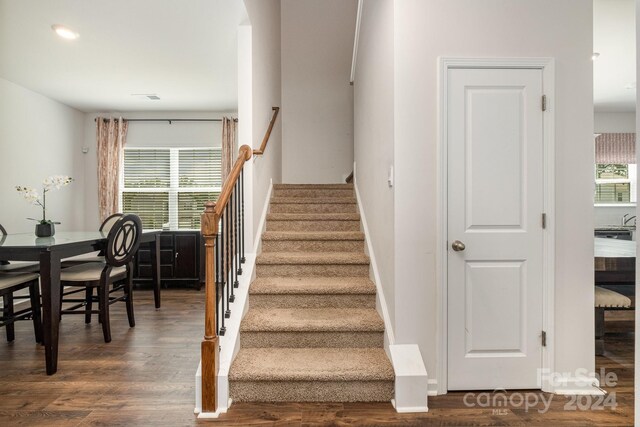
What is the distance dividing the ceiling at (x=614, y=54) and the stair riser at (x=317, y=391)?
150 inches

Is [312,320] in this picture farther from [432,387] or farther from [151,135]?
[151,135]

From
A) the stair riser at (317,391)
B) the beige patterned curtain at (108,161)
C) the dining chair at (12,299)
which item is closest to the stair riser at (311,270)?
the stair riser at (317,391)

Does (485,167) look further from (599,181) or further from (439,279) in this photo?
(599,181)

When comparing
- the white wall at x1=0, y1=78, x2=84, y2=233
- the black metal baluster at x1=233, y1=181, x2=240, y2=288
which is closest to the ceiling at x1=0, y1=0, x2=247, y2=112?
the white wall at x1=0, y1=78, x2=84, y2=233

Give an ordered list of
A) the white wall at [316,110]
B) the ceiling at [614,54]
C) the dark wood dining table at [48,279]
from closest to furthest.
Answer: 1. the dark wood dining table at [48,279]
2. the ceiling at [614,54]
3. the white wall at [316,110]

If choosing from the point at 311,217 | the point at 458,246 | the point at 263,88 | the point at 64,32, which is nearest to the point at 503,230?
the point at 458,246

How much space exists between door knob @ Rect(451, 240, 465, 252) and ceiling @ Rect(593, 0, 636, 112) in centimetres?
282

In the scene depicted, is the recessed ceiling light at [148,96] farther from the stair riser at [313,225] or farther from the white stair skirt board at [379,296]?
the white stair skirt board at [379,296]

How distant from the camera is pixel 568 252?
2135 millimetres

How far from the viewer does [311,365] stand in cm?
207

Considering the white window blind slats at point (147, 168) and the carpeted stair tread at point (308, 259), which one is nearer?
the carpeted stair tread at point (308, 259)

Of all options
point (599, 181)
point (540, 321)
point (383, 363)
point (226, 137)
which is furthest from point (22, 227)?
point (599, 181)

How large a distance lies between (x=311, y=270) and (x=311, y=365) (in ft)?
2.94

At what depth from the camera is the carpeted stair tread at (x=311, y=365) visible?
1987 mm
